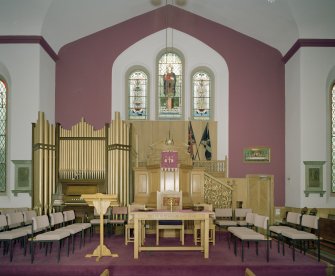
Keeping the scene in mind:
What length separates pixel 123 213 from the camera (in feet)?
40.1

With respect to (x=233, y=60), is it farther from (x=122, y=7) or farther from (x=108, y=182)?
(x=108, y=182)

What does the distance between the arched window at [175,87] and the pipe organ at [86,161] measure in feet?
8.14

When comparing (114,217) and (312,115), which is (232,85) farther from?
(114,217)

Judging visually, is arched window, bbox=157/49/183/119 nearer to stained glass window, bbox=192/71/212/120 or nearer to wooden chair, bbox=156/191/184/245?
stained glass window, bbox=192/71/212/120

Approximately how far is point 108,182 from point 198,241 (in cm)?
382

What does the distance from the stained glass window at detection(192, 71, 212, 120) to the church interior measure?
0.13ft

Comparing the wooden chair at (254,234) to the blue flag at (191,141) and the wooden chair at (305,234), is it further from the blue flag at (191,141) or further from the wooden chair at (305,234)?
the blue flag at (191,141)

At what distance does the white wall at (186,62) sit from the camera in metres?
15.6

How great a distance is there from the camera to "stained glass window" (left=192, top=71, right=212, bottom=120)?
51.8ft

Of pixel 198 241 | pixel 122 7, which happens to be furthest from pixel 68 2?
pixel 198 241

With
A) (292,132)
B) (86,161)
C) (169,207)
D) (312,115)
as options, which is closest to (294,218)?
(169,207)

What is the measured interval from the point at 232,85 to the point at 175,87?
6.44 feet

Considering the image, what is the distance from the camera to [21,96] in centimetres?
1302

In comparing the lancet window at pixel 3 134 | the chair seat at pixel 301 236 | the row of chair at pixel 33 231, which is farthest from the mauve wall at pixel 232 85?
the chair seat at pixel 301 236
